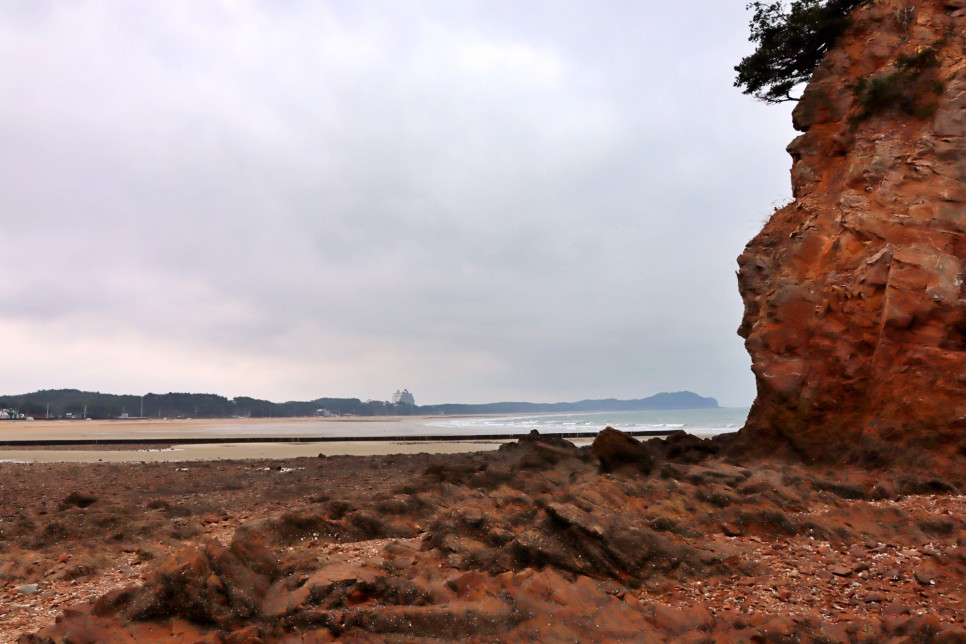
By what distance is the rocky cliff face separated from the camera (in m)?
13.2

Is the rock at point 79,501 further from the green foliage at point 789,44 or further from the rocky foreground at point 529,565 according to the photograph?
the green foliage at point 789,44

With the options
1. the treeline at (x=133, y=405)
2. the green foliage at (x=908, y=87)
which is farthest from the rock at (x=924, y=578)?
the treeline at (x=133, y=405)

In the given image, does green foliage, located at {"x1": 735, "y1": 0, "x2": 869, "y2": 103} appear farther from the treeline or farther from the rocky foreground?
the treeline

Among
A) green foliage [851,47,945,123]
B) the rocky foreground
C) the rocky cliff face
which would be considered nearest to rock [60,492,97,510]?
the rocky foreground

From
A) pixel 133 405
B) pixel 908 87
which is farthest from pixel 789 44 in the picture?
pixel 133 405

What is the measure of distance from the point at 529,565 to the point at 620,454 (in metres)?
7.01

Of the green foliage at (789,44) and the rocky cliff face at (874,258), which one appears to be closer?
the rocky cliff face at (874,258)

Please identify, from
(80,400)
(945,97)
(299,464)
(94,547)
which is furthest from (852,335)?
(80,400)

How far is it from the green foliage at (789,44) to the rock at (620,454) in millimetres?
14353

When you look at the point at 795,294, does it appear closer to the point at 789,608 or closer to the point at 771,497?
the point at 771,497

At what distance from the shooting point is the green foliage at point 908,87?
15.2 meters

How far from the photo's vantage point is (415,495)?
1146 centimetres

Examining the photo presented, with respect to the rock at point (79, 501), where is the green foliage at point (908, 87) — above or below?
above

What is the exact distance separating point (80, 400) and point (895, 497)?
204983 mm
